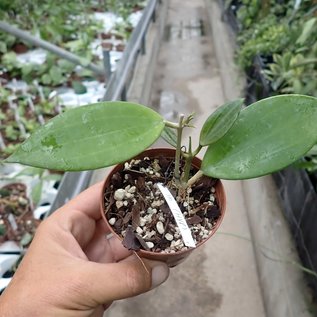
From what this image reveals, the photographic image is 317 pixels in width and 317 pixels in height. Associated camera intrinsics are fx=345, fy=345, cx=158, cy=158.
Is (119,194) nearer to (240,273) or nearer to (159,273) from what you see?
(159,273)

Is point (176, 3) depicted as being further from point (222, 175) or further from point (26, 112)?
point (222, 175)

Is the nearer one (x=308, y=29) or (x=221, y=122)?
(x=221, y=122)

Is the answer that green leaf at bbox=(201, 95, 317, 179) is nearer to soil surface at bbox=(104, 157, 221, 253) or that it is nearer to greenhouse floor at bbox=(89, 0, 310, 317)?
soil surface at bbox=(104, 157, 221, 253)

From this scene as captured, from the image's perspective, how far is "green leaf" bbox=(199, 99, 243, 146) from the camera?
45cm

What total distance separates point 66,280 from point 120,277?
8 centimetres

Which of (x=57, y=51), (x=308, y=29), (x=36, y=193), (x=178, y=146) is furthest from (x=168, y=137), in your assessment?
(x=57, y=51)

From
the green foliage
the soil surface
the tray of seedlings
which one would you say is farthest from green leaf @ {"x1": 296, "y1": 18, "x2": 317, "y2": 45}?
the soil surface

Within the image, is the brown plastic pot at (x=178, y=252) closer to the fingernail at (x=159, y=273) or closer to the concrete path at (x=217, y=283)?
the fingernail at (x=159, y=273)

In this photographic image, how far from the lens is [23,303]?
53 centimetres

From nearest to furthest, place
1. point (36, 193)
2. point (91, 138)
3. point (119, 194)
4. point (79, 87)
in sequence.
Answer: point (91, 138), point (119, 194), point (36, 193), point (79, 87)

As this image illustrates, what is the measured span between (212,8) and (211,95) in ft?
5.43

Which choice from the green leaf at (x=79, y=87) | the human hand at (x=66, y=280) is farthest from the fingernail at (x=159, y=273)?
the green leaf at (x=79, y=87)

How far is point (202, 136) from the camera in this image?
0.48 m

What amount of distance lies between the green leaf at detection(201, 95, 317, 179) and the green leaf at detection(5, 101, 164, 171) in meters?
0.10
